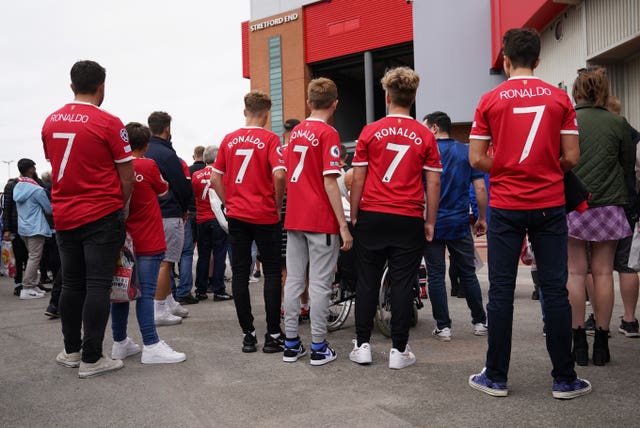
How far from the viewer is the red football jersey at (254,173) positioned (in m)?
4.52

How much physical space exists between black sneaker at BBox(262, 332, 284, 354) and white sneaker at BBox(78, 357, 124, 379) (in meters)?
1.04

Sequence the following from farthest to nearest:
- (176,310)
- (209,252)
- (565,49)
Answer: (565,49) < (209,252) < (176,310)

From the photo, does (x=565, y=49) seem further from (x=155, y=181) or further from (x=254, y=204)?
(x=155, y=181)

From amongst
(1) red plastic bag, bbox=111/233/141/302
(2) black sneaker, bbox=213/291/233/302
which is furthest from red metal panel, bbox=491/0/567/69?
(1) red plastic bag, bbox=111/233/141/302

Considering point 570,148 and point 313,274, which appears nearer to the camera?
point 570,148

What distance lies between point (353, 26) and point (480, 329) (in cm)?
2139

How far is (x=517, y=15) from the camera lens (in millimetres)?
14508

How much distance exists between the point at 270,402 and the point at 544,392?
1550 mm

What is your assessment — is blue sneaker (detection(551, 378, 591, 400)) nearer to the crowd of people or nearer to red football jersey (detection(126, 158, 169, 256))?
the crowd of people

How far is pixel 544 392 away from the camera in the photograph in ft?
11.3

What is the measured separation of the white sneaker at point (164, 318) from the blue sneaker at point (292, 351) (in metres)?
1.96

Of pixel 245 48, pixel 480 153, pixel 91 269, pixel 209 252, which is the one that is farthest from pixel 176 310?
pixel 245 48

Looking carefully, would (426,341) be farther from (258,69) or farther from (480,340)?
(258,69)

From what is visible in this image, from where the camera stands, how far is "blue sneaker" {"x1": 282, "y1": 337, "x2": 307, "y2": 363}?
4.32 metres
